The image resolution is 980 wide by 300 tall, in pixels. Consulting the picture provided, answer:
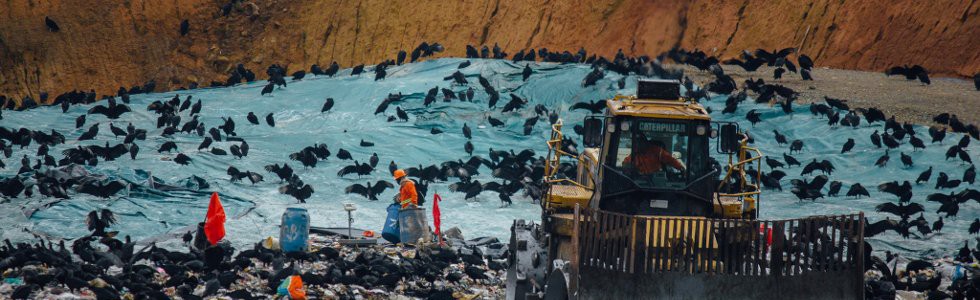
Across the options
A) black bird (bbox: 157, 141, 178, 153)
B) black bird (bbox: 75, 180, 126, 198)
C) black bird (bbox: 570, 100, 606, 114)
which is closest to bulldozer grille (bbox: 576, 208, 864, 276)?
black bird (bbox: 75, 180, 126, 198)

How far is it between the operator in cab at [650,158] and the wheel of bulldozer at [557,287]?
5.04 feet

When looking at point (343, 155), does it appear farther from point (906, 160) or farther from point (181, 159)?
point (906, 160)

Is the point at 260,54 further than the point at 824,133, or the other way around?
the point at 260,54

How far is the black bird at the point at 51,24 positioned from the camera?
A: 1318 inches

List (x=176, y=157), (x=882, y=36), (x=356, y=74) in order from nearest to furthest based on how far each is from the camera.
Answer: (x=176, y=157) → (x=356, y=74) → (x=882, y=36)

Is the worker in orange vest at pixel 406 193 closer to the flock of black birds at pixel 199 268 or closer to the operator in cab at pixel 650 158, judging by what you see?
the flock of black birds at pixel 199 268

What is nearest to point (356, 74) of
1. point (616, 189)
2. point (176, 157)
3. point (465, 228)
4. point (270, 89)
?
point (270, 89)

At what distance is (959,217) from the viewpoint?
17.2 m

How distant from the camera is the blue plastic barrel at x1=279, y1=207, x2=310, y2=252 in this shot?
1381 cm

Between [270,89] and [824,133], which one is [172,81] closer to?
A: [270,89]

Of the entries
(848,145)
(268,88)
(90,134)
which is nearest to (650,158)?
(848,145)

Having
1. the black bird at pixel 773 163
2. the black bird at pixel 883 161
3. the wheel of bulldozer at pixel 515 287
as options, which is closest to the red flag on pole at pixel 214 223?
the wheel of bulldozer at pixel 515 287

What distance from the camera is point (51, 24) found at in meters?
33.5

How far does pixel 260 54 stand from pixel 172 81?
3.15 metres
